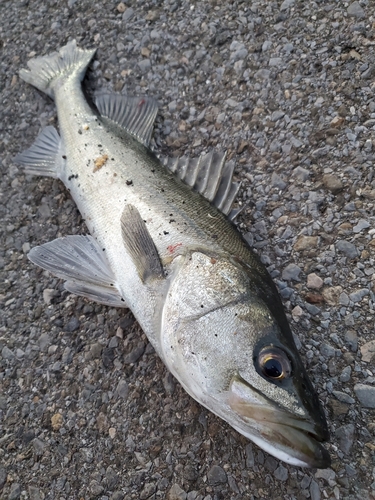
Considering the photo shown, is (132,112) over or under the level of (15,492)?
over

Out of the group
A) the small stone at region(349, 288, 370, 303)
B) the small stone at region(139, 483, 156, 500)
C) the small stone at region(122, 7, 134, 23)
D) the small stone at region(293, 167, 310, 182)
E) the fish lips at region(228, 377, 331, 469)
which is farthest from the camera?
the small stone at region(122, 7, 134, 23)

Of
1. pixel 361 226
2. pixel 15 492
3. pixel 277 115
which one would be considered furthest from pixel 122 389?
pixel 277 115

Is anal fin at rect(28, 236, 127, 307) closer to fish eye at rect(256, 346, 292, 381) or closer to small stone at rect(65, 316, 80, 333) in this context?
small stone at rect(65, 316, 80, 333)

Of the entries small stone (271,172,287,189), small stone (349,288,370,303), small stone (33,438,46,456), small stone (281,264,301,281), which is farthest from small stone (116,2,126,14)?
small stone (33,438,46,456)

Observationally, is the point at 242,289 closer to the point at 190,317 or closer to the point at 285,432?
the point at 190,317

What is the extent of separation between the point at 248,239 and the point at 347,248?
Result: 0.61 metres

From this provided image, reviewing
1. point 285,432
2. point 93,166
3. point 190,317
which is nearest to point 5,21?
point 93,166

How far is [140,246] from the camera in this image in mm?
2402

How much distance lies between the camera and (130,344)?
105 inches

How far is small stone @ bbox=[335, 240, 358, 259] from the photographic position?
2.50 metres

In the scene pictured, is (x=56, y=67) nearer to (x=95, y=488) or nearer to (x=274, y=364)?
(x=274, y=364)

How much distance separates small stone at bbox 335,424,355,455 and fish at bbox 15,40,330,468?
1.55 feet

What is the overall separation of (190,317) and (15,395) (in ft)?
4.83

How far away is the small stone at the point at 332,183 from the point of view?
2.68 m
